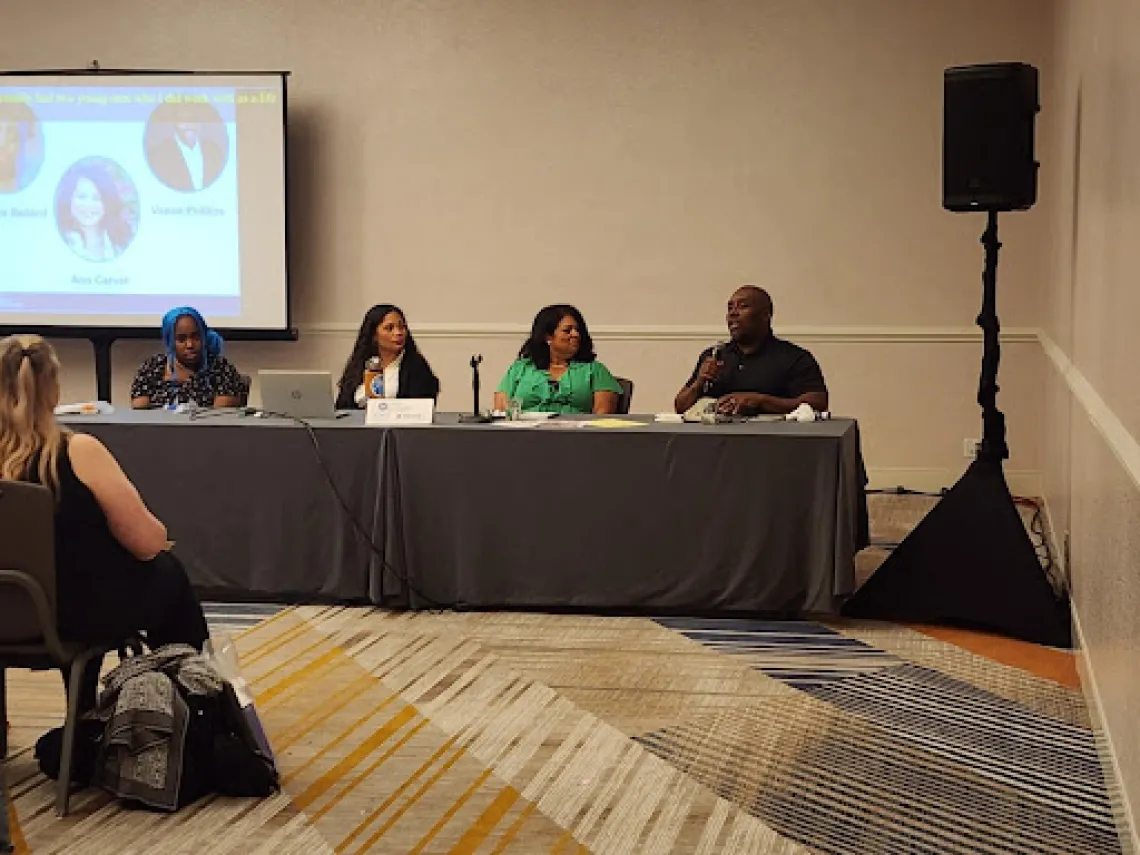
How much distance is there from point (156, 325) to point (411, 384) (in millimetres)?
3100

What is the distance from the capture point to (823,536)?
5.29 metres

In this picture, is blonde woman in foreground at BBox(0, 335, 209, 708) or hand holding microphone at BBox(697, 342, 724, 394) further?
hand holding microphone at BBox(697, 342, 724, 394)

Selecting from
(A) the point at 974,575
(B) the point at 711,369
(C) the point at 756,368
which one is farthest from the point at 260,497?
(A) the point at 974,575

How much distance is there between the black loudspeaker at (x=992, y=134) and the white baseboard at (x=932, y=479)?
304 centimetres

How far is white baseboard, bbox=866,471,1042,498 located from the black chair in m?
5.69

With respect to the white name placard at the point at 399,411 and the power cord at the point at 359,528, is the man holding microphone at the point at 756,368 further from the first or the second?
the power cord at the point at 359,528

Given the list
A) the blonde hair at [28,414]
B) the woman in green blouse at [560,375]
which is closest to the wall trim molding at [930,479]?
the woman in green blouse at [560,375]

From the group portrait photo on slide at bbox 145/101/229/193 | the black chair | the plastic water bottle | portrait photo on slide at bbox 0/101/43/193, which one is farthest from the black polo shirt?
portrait photo on slide at bbox 0/101/43/193

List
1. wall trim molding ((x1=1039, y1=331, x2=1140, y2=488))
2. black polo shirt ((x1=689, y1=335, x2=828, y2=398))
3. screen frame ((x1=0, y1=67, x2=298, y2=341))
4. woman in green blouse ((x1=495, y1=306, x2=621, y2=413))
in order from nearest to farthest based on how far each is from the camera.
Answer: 1. wall trim molding ((x1=1039, y1=331, x2=1140, y2=488))
2. black polo shirt ((x1=689, y1=335, x2=828, y2=398))
3. woman in green blouse ((x1=495, y1=306, x2=621, y2=413))
4. screen frame ((x1=0, y1=67, x2=298, y2=341))

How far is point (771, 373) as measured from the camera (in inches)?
243

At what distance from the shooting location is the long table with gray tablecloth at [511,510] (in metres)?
5.34

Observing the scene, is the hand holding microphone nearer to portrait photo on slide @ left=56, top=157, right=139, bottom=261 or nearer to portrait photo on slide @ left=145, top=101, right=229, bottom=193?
portrait photo on slide @ left=145, top=101, right=229, bottom=193

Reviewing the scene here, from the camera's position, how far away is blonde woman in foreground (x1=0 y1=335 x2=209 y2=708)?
3525mm

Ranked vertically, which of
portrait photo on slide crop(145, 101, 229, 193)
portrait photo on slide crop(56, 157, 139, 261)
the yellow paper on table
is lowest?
the yellow paper on table
